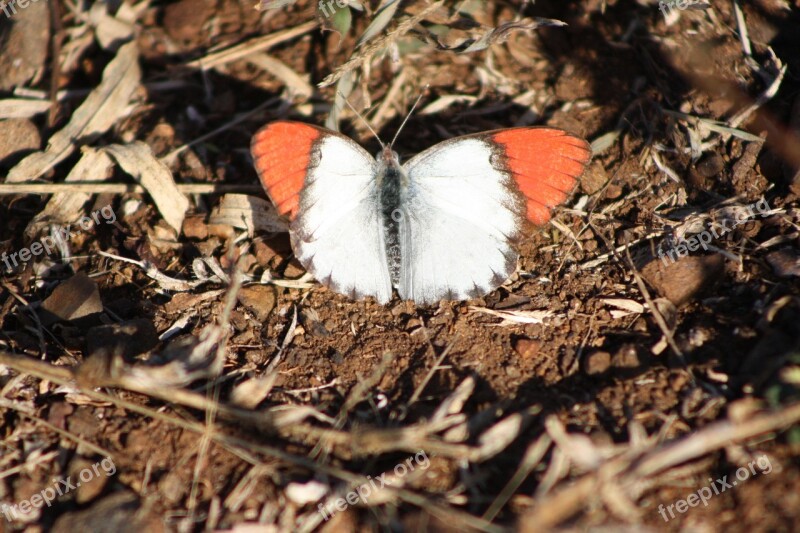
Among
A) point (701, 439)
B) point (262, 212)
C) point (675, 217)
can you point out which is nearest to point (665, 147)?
point (675, 217)

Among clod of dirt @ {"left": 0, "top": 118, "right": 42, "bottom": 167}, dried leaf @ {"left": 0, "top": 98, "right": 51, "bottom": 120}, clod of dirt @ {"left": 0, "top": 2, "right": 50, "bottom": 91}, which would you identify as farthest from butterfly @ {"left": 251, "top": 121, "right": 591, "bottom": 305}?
clod of dirt @ {"left": 0, "top": 2, "right": 50, "bottom": 91}

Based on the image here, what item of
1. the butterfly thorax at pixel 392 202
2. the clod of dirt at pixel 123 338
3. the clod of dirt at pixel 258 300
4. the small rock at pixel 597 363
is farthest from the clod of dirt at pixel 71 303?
the small rock at pixel 597 363

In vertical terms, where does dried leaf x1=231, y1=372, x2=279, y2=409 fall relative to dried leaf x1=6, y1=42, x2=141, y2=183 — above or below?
below

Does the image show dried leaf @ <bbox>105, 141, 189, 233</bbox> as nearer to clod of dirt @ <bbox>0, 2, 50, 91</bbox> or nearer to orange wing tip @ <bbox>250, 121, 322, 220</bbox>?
orange wing tip @ <bbox>250, 121, 322, 220</bbox>

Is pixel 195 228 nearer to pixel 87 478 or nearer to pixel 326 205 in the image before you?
pixel 326 205

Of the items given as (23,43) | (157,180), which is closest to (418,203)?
(157,180)

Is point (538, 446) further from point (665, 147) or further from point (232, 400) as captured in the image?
point (665, 147)
